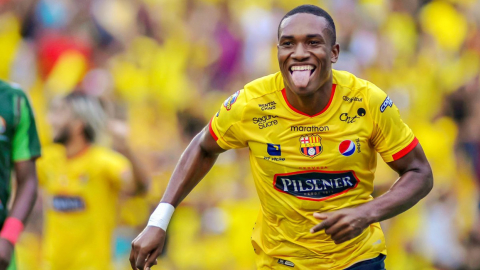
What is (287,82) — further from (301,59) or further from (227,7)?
(227,7)

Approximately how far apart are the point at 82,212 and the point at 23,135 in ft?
7.15

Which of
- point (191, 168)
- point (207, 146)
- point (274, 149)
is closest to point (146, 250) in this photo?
point (191, 168)

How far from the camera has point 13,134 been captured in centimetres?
577

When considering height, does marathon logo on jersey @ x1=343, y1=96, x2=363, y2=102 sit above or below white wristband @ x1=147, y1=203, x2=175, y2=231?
above

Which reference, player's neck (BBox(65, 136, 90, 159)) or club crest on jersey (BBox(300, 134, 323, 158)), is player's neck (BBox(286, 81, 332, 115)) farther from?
player's neck (BBox(65, 136, 90, 159))

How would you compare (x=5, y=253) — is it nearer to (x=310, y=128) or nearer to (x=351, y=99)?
(x=310, y=128)

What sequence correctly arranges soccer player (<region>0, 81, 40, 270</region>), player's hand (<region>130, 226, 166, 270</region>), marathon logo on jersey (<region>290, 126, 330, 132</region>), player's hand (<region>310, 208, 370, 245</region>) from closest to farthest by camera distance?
player's hand (<region>310, 208, 370, 245</region>)
player's hand (<region>130, 226, 166, 270</region>)
marathon logo on jersey (<region>290, 126, 330, 132</region>)
soccer player (<region>0, 81, 40, 270</region>)

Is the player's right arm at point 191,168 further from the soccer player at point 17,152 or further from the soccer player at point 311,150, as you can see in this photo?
the soccer player at point 17,152

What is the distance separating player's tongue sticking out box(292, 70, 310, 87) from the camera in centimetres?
470

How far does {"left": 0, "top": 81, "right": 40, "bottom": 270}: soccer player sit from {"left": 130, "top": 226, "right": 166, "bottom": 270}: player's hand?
127 centimetres

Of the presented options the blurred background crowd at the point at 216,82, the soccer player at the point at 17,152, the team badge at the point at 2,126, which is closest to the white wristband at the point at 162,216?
the soccer player at the point at 17,152

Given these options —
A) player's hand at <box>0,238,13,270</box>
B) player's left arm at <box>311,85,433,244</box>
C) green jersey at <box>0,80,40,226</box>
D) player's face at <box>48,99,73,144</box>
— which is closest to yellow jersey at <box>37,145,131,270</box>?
player's face at <box>48,99,73,144</box>

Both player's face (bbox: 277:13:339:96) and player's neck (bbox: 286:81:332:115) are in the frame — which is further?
player's neck (bbox: 286:81:332:115)

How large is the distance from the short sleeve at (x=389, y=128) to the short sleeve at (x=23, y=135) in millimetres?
2574
